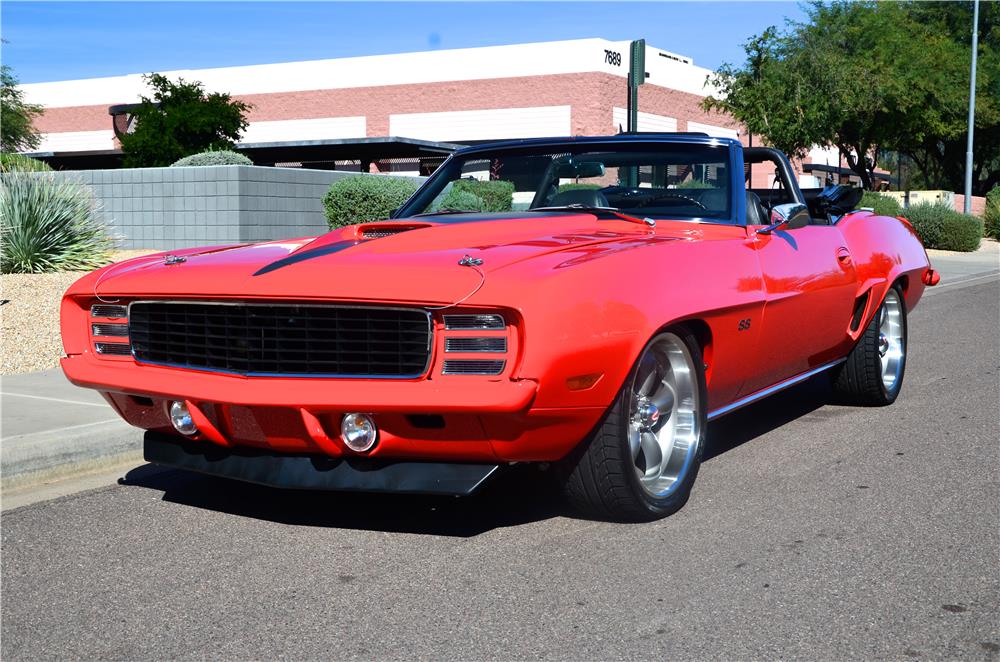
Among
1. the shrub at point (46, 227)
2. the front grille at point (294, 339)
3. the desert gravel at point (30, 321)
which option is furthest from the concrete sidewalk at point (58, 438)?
the shrub at point (46, 227)

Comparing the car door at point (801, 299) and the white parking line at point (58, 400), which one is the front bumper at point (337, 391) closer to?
the car door at point (801, 299)

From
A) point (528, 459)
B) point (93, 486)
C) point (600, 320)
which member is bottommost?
point (93, 486)

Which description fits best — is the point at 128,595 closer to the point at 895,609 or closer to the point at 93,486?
the point at 93,486

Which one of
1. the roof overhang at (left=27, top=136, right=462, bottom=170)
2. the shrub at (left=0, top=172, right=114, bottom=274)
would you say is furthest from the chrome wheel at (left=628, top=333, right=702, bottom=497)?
Answer: the roof overhang at (left=27, top=136, right=462, bottom=170)

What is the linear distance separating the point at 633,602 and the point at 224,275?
189 centimetres

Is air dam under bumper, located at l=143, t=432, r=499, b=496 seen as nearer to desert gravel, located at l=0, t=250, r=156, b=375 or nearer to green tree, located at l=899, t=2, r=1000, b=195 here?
desert gravel, located at l=0, t=250, r=156, b=375

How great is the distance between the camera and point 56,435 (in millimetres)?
5762

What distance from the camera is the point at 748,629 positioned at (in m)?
3.39

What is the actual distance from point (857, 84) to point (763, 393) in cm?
3669

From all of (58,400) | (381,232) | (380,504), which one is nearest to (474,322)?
(380,504)

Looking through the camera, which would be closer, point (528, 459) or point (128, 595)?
point (128, 595)

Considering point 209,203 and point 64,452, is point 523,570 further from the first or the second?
point 209,203

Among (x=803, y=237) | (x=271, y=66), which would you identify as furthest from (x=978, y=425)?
(x=271, y=66)

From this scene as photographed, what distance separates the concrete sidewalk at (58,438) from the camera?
5457mm
